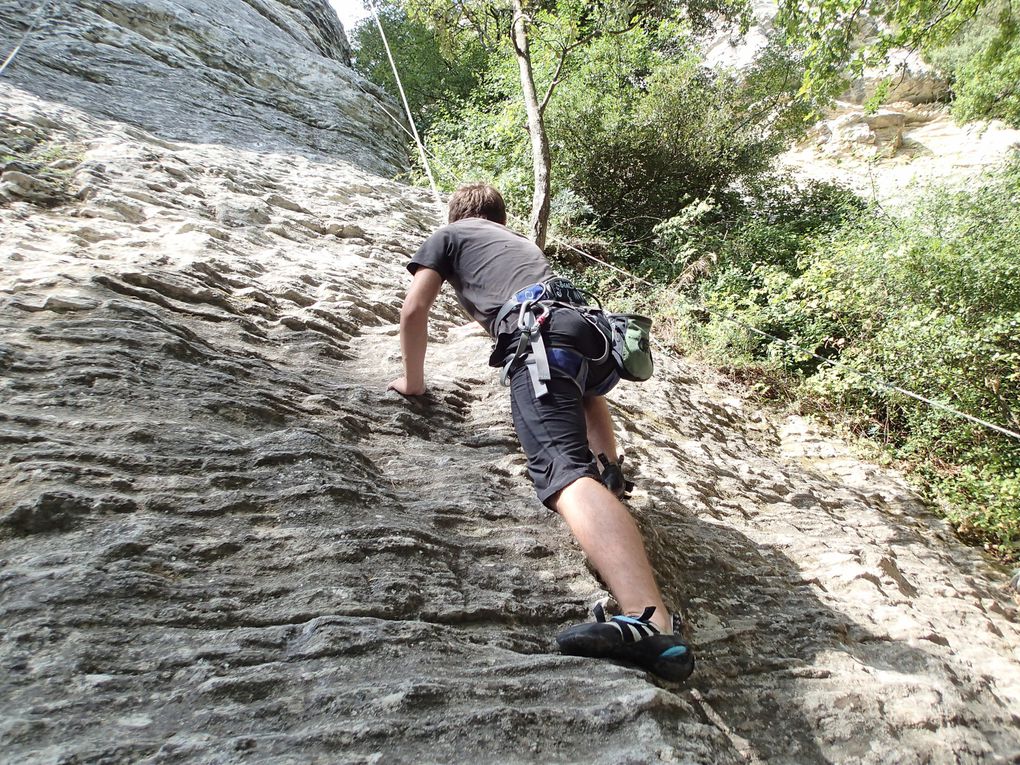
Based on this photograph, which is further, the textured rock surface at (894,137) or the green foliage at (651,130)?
the textured rock surface at (894,137)

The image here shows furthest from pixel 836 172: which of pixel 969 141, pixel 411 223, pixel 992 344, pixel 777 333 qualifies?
pixel 411 223

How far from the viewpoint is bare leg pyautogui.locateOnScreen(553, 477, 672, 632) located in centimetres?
188

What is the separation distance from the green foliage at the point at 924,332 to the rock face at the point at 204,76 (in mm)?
6941

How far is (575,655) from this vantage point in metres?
1.85

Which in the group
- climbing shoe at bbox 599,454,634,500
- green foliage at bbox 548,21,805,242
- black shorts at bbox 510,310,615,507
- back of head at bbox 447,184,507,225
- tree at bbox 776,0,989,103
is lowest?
climbing shoe at bbox 599,454,634,500

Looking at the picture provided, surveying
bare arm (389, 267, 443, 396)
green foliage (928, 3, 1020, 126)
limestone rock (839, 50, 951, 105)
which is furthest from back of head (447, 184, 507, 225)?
limestone rock (839, 50, 951, 105)

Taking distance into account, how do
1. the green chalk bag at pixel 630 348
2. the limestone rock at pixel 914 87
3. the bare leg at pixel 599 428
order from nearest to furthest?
the green chalk bag at pixel 630 348
the bare leg at pixel 599 428
the limestone rock at pixel 914 87

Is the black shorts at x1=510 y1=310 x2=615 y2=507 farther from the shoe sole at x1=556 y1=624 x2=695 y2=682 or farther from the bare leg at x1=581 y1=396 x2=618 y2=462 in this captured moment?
the shoe sole at x1=556 y1=624 x2=695 y2=682

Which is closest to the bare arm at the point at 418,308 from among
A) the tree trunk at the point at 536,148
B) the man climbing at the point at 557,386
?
the man climbing at the point at 557,386

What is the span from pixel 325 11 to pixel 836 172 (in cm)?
1612

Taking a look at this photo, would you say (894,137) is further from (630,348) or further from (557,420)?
(557,420)

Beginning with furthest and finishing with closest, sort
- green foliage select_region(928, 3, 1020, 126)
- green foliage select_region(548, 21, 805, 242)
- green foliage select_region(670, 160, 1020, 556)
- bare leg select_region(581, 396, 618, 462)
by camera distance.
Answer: green foliage select_region(548, 21, 805, 242) < green foliage select_region(928, 3, 1020, 126) < green foliage select_region(670, 160, 1020, 556) < bare leg select_region(581, 396, 618, 462)

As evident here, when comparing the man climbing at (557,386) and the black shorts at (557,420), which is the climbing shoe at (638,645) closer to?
the man climbing at (557,386)

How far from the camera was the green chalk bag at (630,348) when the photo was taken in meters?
2.54
